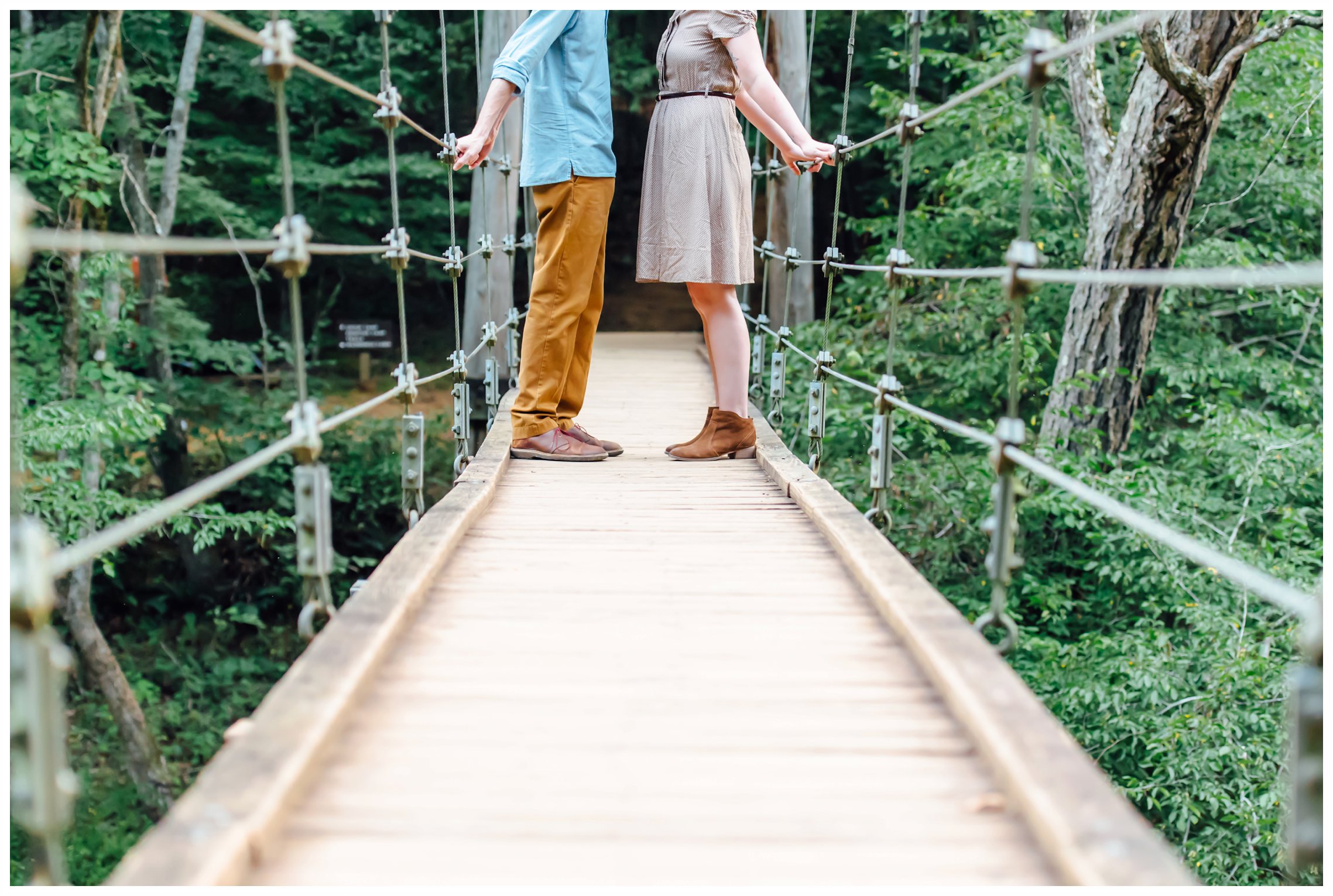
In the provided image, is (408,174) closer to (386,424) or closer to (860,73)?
(386,424)

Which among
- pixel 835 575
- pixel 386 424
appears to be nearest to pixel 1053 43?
pixel 835 575

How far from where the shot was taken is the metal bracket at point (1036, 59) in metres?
1.35

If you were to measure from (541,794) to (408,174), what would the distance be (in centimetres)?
793

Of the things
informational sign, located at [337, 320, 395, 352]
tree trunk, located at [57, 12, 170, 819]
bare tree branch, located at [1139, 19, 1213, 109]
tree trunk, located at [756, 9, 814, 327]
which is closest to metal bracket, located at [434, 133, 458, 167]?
bare tree branch, located at [1139, 19, 1213, 109]

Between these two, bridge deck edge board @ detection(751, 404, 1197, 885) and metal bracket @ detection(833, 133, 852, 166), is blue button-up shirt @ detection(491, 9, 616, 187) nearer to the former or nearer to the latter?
metal bracket @ detection(833, 133, 852, 166)

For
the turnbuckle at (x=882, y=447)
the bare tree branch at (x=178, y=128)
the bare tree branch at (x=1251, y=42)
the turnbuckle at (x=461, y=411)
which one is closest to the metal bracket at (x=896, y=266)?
the turnbuckle at (x=882, y=447)

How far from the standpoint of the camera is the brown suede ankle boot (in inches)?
106

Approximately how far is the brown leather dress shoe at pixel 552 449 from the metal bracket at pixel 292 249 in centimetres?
127

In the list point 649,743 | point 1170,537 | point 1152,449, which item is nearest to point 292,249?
point 649,743

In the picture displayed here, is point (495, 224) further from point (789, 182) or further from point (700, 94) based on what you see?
point (700, 94)

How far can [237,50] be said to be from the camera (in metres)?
7.96

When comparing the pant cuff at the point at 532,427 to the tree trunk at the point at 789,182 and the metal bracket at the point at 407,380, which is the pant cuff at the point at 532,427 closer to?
the metal bracket at the point at 407,380

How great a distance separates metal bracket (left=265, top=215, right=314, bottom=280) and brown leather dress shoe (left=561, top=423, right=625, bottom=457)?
4.32ft

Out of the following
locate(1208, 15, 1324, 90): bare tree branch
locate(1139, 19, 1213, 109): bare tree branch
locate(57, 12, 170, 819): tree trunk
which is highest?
locate(1208, 15, 1324, 90): bare tree branch
